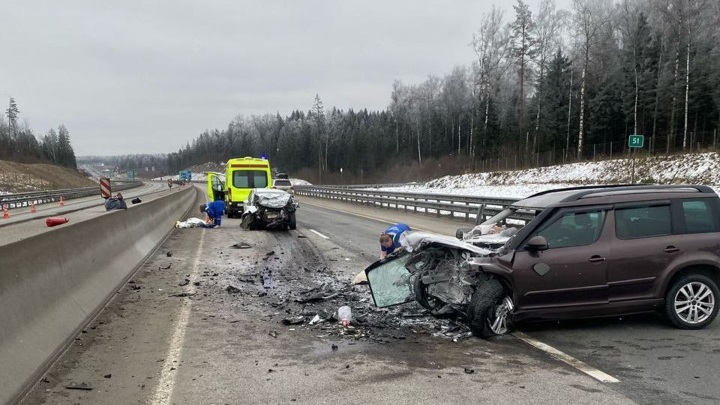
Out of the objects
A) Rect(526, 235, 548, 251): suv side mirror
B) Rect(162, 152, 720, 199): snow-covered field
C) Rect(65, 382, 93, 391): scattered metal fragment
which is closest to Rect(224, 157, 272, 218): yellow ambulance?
Rect(162, 152, 720, 199): snow-covered field

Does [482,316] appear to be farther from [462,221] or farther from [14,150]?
[14,150]

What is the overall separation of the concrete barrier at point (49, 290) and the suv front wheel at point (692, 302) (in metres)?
6.15

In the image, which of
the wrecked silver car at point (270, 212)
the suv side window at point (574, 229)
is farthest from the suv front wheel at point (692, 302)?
the wrecked silver car at point (270, 212)

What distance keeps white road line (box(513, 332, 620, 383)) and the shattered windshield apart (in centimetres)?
138

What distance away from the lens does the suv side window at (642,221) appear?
5.66 m

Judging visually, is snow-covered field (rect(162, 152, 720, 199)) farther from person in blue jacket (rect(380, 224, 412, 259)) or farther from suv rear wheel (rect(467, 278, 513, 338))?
suv rear wheel (rect(467, 278, 513, 338))

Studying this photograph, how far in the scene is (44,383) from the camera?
4172 millimetres

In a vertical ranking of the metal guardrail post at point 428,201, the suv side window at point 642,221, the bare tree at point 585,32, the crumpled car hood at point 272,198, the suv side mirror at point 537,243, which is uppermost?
the bare tree at point 585,32

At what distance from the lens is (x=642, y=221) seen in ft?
18.8

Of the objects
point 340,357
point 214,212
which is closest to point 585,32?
point 214,212

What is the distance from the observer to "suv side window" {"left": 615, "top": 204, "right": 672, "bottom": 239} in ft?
18.6

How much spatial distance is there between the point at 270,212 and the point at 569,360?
44.0ft

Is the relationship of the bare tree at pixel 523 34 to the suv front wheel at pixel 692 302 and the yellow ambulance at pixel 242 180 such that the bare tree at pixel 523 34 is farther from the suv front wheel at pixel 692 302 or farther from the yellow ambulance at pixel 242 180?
the suv front wheel at pixel 692 302

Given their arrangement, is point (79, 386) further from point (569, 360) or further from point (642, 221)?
point (642, 221)
